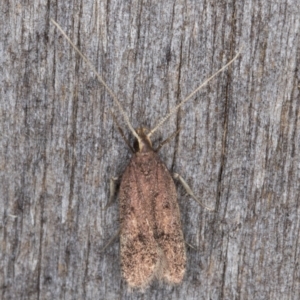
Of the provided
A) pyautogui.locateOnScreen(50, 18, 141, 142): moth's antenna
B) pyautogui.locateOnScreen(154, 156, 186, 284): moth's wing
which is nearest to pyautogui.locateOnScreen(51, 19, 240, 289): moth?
pyautogui.locateOnScreen(154, 156, 186, 284): moth's wing

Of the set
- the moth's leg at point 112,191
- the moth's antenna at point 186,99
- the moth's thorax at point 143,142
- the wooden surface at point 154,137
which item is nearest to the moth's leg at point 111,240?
the wooden surface at point 154,137

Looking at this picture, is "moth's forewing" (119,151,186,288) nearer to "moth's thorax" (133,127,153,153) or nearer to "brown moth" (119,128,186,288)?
"brown moth" (119,128,186,288)

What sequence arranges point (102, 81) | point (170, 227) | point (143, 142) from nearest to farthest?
1. point (102, 81)
2. point (143, 142)
3. point (170, 227)

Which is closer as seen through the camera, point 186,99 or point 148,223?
point 186,99

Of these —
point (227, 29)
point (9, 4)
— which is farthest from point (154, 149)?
point (9, 4)

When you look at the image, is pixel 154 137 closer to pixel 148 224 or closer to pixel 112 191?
pixel 112 191

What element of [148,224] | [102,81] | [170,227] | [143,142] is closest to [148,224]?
[148,224]

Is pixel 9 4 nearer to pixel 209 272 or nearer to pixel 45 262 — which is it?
pixel 45 262
